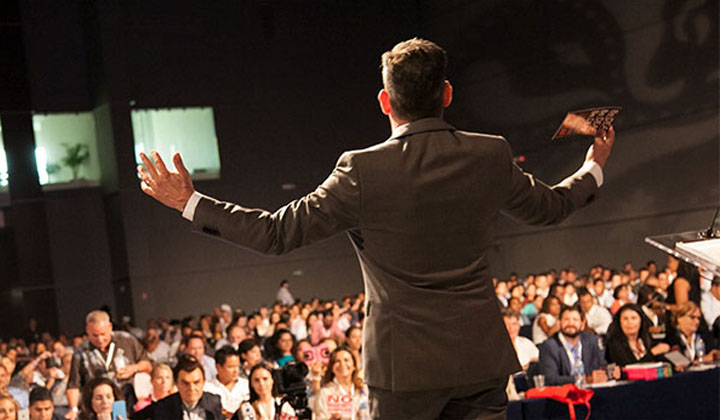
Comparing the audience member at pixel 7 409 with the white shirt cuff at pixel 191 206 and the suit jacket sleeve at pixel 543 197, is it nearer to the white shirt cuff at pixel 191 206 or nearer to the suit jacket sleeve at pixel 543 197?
the white shirt cuff at pixel 191 206

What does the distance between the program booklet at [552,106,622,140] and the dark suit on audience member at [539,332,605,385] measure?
433 centimetres

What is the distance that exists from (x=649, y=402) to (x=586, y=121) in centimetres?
349

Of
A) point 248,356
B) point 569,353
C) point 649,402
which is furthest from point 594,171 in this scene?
point 248,356

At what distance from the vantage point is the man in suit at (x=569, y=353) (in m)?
6.54

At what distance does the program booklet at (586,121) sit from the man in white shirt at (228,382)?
5.04m

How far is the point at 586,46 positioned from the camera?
18688mm

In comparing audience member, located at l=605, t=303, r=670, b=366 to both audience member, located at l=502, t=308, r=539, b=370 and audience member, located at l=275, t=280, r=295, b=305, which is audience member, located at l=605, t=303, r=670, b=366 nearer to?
audience member, located at l=502, t=308, r=539, b=370

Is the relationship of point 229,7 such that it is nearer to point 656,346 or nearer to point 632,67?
point 632,67

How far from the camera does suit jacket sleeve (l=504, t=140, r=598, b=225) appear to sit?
74.0 inches

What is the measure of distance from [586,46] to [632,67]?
1.22 meters

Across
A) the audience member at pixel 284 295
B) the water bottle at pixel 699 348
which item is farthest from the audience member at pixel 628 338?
the audience member at pixel 284 295

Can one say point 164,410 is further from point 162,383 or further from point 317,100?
point 317,100

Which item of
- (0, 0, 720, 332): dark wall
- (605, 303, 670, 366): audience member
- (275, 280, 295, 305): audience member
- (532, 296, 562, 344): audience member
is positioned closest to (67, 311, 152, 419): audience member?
(605, 303, 670, 366): audience member

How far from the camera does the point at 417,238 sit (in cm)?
177
